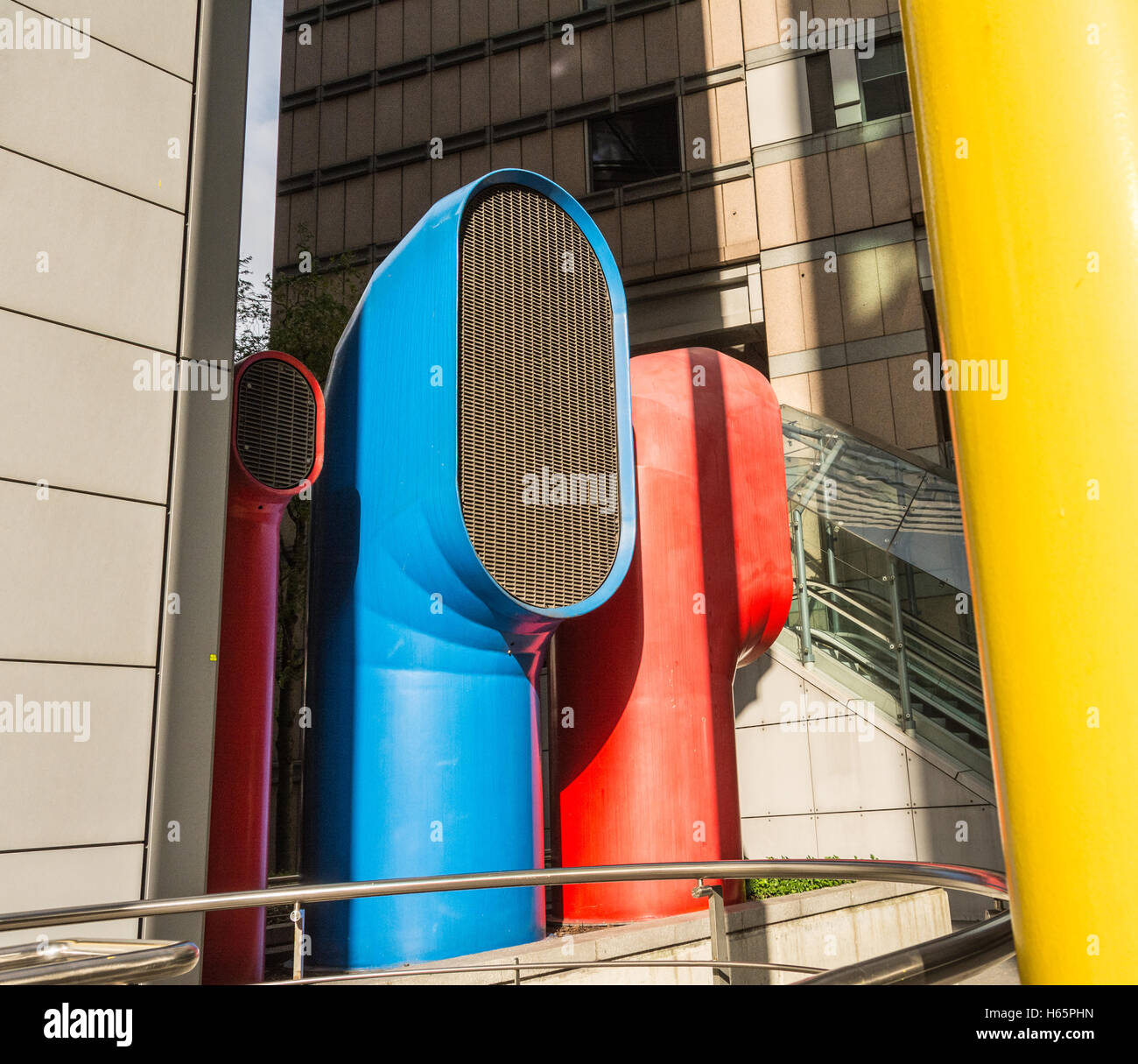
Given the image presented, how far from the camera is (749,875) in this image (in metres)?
3.45

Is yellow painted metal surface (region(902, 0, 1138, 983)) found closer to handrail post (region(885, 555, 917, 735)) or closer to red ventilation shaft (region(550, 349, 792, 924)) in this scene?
red ventilation shaft (region(550, 349, 792, 924))

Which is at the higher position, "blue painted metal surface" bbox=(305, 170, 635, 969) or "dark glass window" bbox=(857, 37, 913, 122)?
"dark glass window" bbox=(857, 37, 913, 122)

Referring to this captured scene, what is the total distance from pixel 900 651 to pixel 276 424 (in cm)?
715

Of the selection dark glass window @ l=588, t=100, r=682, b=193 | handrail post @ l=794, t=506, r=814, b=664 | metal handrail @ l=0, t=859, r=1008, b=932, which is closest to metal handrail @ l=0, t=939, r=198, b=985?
metal handrail @ l=0, t=859, r=1008, b=932

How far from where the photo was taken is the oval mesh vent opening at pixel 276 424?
6.41 metres

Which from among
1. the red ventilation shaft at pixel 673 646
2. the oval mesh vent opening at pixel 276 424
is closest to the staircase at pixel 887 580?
the red ventilation shaft at pixel 673 646

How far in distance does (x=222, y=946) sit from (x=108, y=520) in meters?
2.56

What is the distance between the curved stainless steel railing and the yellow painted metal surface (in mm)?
140

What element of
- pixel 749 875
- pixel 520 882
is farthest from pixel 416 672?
pixel 749 875

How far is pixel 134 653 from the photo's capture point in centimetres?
485

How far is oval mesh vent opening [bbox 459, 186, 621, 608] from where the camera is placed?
6.62 m

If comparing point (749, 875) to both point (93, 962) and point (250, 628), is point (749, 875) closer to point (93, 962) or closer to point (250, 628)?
point (93, 962)

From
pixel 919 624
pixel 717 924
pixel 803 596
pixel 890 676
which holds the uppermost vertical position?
pixel 803 596

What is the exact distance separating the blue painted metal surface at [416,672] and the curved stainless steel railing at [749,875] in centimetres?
243
